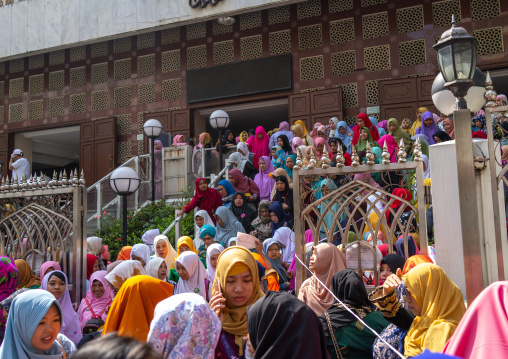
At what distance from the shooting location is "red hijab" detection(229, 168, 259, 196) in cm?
905

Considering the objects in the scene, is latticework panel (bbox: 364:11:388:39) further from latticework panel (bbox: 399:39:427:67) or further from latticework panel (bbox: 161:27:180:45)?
latticework panel (bbox: 161:27:180:45)

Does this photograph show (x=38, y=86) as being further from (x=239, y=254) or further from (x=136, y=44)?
(x=239, y=254)

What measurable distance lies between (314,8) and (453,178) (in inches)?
389

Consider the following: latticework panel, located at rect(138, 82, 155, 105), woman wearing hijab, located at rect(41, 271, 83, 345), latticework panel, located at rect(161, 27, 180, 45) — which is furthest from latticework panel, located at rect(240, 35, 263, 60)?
woman wearing hijab, located at rect(41, 271, 83, 345)

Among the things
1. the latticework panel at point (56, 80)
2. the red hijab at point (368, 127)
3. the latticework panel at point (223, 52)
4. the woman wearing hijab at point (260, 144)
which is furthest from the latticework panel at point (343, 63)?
the latticework panel at point (56, 80)

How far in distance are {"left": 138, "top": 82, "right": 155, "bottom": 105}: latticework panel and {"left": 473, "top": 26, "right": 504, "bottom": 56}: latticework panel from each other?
7739 mm

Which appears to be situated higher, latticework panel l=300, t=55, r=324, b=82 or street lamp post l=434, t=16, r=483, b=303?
latticework panel l=300, t=55, r=324, b=82

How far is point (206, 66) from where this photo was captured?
45.6 ft

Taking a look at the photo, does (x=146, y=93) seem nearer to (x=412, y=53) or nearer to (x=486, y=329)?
(x=412, y=53)

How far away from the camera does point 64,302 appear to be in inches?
179

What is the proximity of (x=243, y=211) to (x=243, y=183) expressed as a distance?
1.14 meters

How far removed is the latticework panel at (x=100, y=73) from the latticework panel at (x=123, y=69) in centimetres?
30

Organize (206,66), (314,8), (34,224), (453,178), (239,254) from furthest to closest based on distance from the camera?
1. (206,66)
2. (314,8)
3. (34,224)
4. (453,178)
5. (239,254)

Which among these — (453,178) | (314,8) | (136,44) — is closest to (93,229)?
(136,44)
